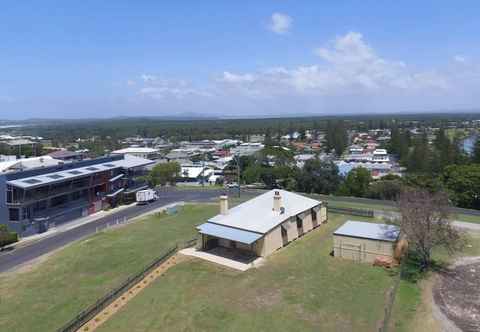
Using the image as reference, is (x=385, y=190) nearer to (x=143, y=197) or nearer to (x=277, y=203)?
(x=277, y=203)

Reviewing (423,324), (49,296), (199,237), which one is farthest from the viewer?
(199,237)

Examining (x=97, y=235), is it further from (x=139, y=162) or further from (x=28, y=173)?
(x=139, y=162)

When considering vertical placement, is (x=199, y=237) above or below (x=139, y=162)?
below

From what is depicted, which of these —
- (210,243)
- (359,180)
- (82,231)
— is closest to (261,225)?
(210,243)

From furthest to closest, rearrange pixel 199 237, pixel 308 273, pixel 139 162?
pixel 139 162, pixel 199 237, pixel 308 273

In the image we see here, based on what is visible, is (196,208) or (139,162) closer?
(196,208)

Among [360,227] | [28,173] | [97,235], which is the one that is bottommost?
[97,235]

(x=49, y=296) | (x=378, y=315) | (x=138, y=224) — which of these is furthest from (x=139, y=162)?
(x=378, y=315)

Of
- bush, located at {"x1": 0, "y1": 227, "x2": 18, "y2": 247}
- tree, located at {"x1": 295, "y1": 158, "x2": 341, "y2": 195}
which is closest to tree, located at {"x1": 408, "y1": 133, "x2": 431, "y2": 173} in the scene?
tree, located at {"x1": 295, "y1": 158, "x2": 341, "y2": 195}
